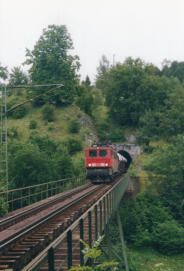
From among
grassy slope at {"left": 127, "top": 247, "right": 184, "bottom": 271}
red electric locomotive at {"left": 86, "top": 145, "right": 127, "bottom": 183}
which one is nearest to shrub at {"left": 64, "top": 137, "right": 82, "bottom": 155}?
grassy slope at {"left": 127, "top": 247, "right": 184, "bottom": 271}

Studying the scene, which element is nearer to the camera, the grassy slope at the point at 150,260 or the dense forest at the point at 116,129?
the grassy slope at the point at 150,260

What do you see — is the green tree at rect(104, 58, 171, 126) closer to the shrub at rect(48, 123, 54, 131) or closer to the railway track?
the shrub at rect(48, 123, 54, 131)

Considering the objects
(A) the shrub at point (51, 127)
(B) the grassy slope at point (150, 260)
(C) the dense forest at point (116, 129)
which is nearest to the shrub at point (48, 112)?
(C) the dense forest at point (116, 129)

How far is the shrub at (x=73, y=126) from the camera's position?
2054 inches

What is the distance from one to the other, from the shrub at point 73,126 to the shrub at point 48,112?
4401 millimetres


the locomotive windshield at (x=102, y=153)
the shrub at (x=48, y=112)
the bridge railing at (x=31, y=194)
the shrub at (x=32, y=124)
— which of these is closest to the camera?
the bridge railing at (x=31, y=194)

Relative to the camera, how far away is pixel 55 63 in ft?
193

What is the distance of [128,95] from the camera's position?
62.7 m

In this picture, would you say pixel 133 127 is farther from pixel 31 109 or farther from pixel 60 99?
pixel 31 109

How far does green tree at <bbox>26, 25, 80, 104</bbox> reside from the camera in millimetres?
58594

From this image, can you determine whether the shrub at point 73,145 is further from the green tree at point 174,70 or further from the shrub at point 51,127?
the green tree at point 174,70

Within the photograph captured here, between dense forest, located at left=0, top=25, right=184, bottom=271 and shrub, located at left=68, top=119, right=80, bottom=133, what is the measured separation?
0.04 metres

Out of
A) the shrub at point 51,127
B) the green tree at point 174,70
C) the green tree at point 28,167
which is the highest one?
the green tree at point 174,70

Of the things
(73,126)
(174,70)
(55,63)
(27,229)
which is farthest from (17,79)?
(27,229)
